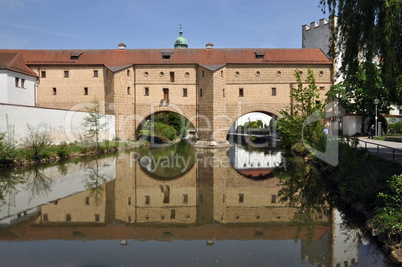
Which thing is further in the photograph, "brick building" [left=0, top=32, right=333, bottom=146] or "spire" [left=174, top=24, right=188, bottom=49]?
"spire" [left=174, top=24, right=188, bottom=49]

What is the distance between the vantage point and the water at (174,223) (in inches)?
218

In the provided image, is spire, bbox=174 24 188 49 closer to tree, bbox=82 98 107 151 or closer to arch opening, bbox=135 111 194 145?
arch opening, bbox=135 111 194 145

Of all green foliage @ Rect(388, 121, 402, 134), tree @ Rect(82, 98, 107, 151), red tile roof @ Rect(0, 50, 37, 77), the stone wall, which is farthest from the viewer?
green foliage @ Rect(388, 121, 402, 134)

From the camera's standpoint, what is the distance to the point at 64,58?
2989cm

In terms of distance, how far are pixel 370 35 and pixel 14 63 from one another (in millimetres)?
28342

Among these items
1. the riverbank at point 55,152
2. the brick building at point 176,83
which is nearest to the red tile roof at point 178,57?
the brick building at point 176,83

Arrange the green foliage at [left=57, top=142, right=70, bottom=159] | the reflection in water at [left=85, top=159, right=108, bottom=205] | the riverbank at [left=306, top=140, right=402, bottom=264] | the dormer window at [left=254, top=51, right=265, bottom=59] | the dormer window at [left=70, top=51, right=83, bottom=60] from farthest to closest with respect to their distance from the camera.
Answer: the dormer window at [left=70, top=51, right=83, bottom=60]
the dormer window at [left=254, top=51, right=265, bottom=59]
the green foliage at [left=57, top=142, right=70, bottom=159]
the reflection in water at [left=85, top=159, right=108, bottom=205]
the riverbank at [left=306, top=140, right=402, bottom=264]

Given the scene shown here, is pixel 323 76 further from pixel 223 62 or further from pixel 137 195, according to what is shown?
pixel 137 195

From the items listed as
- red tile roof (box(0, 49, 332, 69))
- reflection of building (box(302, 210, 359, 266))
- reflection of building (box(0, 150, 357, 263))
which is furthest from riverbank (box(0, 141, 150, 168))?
reflection of building (box(302, 210, 359, 266))

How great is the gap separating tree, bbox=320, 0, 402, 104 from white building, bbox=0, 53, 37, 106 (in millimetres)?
24813

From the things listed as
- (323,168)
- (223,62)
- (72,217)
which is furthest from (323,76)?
(72,217)

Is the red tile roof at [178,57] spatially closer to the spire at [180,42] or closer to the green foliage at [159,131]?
the green foliage at [159,131]

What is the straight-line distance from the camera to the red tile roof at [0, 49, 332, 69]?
29.2 meters

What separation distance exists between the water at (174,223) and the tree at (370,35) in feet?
12.9
